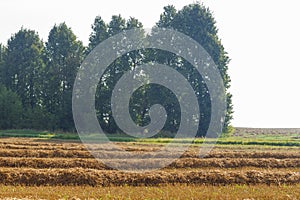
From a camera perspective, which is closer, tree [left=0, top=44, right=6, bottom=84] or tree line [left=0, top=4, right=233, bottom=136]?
tree line [left=0, top=4, right=233, bottom=136]

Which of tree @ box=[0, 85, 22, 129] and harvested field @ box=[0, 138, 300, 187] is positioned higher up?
tree @ box=[0, 85, 22, 129]

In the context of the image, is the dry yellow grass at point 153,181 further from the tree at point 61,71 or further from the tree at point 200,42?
the tree at point 61,71

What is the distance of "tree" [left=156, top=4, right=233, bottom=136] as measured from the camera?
53625 millimetres

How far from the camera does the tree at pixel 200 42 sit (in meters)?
53.6

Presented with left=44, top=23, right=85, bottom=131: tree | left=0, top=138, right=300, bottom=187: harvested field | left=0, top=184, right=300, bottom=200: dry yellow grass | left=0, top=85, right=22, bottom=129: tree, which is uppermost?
left=44, top=23, right=85, bottom=131: tree

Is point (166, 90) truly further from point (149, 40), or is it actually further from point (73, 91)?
point (73, 91)

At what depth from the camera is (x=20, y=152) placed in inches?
1072

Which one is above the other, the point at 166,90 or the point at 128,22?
the point at 128,22

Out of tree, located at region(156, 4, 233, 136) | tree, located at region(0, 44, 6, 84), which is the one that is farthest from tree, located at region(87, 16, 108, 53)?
tree, located at region(0, 44, 6, 84)

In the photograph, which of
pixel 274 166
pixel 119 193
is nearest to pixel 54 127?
pixel 274 166

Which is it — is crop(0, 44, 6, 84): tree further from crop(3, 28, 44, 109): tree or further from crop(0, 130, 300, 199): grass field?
crop(0, 130, 300, 199): grass field

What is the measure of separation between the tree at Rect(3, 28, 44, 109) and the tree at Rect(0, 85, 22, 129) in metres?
3.93

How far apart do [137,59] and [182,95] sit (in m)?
8.69

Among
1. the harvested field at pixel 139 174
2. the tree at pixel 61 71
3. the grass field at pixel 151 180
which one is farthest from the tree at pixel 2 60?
the harvested field at pixel 139 174
